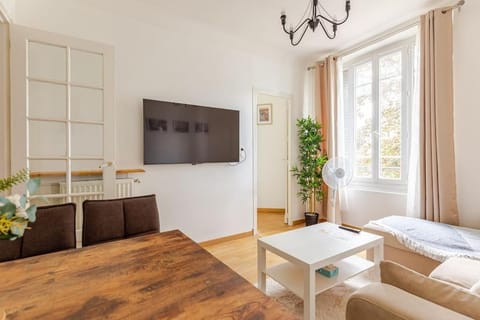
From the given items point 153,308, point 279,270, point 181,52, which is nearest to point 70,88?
point 181,52

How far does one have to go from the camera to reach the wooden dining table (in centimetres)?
66

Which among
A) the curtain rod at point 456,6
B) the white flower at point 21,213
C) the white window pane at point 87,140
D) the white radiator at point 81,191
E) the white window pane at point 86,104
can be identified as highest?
the curtain rod at point 456,6

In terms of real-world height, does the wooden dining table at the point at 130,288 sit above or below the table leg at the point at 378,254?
above

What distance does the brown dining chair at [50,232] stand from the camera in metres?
1.22

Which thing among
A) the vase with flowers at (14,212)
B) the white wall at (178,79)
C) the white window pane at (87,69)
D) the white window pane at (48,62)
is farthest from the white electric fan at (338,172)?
the white window pane at (48,62)

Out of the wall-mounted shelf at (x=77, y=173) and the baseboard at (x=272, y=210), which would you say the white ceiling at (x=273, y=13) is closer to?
the wall-mounted shelf at (x=77, y=173)

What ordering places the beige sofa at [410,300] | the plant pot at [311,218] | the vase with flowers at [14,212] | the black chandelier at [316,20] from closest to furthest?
the vase with flowers at [14,212], the beige sofa at [410,300], the black chandelier at [316,20], the plant pot at [311,218]

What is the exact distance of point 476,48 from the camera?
227 centimetres

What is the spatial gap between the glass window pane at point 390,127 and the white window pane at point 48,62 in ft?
11.9

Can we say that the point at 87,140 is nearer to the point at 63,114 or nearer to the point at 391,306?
the point at 63,114

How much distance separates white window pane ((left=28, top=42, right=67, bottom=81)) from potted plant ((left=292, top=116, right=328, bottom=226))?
2966mm

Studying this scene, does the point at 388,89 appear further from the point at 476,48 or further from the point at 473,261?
the point at 473,261

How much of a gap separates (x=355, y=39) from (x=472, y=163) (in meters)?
2.03

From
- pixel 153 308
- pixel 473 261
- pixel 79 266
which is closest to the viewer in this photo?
pixel 153 308
